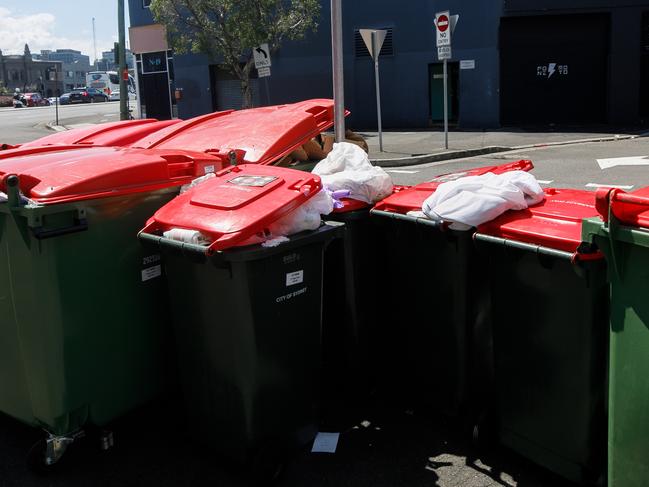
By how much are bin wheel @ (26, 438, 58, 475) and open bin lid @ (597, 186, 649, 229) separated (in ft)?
8.86

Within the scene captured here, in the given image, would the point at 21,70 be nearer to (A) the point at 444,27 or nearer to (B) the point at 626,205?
(A) the point at 444,27

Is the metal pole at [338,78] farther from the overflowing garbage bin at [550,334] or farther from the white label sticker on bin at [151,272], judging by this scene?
the overflowing garbage bin at [550,334]

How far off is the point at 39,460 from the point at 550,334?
2.42 meters

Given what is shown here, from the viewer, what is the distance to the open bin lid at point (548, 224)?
8.82 ft

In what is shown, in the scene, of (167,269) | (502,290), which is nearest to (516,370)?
(502,290)

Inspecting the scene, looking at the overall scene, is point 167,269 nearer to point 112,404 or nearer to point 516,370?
point 112,404

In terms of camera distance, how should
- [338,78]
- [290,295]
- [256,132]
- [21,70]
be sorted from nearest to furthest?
[290,295]
[256,132]
[338,78]
[21,70]

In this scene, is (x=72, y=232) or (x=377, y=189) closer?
(x=72, y=232)

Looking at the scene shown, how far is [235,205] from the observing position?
306 centimetres

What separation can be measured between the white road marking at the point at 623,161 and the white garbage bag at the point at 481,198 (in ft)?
31.7

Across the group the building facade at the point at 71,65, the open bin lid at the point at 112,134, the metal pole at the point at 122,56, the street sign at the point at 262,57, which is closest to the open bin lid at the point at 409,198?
the open bin lid at the point at 112,134

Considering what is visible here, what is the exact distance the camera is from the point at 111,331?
131 inches

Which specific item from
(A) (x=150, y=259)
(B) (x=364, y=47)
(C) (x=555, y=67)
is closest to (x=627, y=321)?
(A) (x=150, y=259)

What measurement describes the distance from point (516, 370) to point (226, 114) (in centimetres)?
425
